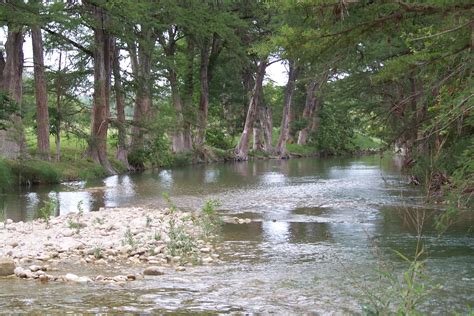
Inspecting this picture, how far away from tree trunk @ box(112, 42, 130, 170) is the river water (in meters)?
8.67

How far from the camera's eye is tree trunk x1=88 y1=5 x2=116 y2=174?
101ft

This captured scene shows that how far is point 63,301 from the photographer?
7582 mm

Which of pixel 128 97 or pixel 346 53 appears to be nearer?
pixel 346 53

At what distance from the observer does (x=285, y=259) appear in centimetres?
1110

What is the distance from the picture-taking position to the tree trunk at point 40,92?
27.9m

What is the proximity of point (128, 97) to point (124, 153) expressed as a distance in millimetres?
3105

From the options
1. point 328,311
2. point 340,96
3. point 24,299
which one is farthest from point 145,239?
point 340,96

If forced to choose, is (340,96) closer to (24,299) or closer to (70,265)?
(70,265)

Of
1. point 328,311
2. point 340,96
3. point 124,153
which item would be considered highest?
point 340,96

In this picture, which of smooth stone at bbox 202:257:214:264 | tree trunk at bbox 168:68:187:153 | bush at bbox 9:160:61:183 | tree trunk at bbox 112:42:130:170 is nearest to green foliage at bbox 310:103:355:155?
tree trunk at bbox 168:68:187:153

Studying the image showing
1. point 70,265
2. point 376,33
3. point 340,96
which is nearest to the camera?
point 376,33

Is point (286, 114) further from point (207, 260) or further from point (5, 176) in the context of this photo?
point (207, 260)

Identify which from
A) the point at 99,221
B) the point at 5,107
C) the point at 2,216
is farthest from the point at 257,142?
the point at 99,221

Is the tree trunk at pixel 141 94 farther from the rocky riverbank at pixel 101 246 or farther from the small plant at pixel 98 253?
the small plant at pixel 98 253
